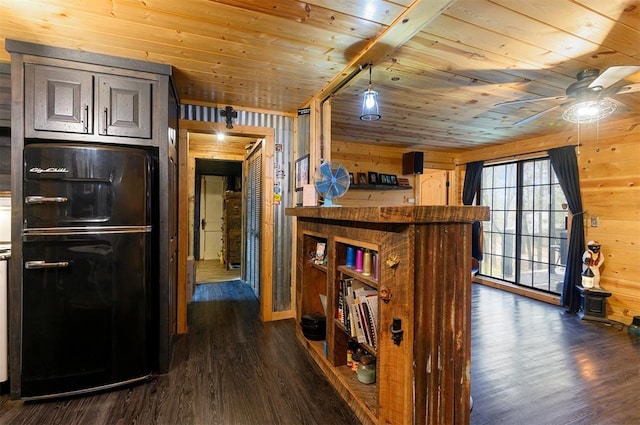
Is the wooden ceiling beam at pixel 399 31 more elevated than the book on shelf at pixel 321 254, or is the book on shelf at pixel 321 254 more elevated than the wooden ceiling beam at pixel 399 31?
the wooden ceiling beam at pixel 399 31

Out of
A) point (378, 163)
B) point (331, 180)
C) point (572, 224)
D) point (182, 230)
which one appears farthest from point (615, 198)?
point (182, 230)

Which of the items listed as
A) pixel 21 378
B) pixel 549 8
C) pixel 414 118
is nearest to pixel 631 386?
pixel 549 8

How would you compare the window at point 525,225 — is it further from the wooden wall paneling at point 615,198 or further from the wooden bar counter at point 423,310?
the wooden bar counter at point 423,310

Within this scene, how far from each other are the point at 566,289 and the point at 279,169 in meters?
3.97

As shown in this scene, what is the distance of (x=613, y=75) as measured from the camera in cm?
203

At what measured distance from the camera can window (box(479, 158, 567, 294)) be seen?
4.49 m

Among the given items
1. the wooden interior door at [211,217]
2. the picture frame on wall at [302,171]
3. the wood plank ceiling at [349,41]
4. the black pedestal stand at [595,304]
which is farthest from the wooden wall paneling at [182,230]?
the black pedestal stand at [595,304]

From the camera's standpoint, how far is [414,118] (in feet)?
12.4

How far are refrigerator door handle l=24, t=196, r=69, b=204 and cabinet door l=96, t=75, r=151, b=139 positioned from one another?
0.51 meters

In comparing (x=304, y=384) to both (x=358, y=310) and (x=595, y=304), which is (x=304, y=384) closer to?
(x=358, y=310)

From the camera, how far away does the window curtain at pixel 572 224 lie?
3.97m

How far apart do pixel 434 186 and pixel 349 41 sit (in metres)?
4.57

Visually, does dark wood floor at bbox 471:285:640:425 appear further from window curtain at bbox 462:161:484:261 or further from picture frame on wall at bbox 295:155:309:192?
picture frame on wall at bbox 295:155:309:192

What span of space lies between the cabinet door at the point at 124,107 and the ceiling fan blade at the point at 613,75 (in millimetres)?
3074
